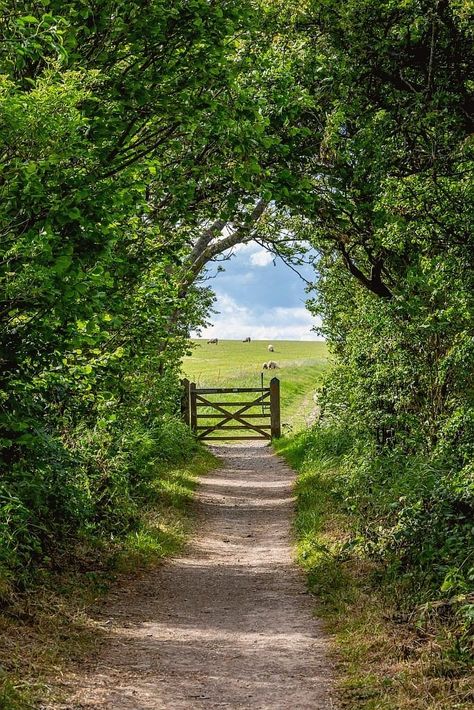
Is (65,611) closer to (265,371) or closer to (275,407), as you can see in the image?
(275,407)

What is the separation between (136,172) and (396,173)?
3.44 m

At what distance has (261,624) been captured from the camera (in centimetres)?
874

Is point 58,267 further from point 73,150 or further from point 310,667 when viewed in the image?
point 310,667

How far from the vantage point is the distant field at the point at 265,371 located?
39694mm

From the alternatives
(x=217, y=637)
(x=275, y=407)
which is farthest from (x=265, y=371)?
(x=217, y=637)

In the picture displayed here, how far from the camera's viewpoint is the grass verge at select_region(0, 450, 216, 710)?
21.1ft

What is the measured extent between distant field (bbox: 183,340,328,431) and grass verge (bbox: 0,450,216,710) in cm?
1107

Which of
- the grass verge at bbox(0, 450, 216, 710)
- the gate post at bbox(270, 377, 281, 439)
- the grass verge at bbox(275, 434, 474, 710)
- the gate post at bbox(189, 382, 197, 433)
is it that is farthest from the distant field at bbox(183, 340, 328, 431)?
the grass verge at bbox(275, 434, 474, 710)

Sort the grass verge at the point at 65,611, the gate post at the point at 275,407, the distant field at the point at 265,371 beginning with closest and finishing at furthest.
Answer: the grass verge at the point at 65,611 → the gate post at the point at 275,407 → the distant field at the point at 265,371

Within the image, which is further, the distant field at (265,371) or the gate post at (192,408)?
the distant field at (265,371)

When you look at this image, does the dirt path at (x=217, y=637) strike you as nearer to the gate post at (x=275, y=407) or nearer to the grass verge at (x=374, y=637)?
the grass verge at (x=374, y=637)

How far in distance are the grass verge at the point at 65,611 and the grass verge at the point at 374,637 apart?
2.37m

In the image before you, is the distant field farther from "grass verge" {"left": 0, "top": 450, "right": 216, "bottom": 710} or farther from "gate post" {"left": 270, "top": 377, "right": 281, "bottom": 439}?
"grass verge" {"left": 0, "top": 450, "right": 216, "bottom": 710}

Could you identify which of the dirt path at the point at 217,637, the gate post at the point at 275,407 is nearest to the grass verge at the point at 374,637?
the dirt path at the point at 217,637
